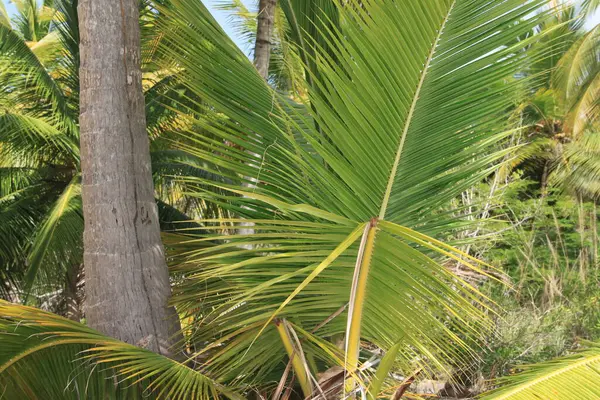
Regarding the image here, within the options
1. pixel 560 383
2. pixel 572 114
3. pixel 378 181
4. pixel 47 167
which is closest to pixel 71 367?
pixel 378 181

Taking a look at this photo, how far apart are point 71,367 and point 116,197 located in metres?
0.78

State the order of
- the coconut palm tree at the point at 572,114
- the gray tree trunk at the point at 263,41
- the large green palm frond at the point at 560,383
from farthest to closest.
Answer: the coconut palm tree at the point at 572,114 → the gray tree trunk at the point at 263,41 → the large green palm frond at the point at 560,383

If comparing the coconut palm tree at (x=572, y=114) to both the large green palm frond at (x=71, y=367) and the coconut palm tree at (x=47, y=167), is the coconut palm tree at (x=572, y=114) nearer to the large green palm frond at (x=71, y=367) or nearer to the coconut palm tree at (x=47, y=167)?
the coconut palm tree at (x=47, y=167)

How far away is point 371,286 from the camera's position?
2170mm

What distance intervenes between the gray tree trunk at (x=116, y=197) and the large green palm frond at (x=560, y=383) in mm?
1506

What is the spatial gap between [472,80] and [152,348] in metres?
1.79

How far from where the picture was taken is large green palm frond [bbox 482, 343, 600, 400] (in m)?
2.36

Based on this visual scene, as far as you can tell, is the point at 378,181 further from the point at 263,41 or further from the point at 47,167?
the point at 47,167

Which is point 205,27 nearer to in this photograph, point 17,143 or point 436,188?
point 436,188

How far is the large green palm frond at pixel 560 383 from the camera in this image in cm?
236

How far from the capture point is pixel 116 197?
2.84 metres

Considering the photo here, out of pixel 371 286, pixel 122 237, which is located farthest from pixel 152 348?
pixel 371 286

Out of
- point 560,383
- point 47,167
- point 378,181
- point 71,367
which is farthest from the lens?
point 47,167

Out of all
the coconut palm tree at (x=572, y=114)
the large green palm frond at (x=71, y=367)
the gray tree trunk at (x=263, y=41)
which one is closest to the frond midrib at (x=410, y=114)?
the large green palm frond at (x=71, y=367)
